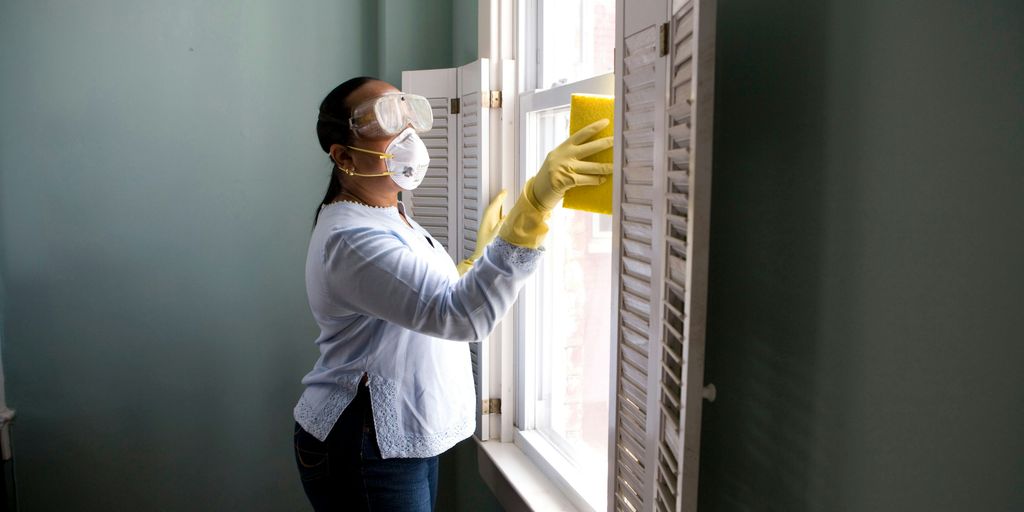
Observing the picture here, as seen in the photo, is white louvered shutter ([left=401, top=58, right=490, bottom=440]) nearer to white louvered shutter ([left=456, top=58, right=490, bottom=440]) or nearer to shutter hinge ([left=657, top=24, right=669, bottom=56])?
white louvered shutter ([left=456, top=58, right=490, bottom=440])

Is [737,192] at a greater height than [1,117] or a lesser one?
lesser

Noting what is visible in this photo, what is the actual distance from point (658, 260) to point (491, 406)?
1194 millimetres

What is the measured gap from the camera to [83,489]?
2367 mm

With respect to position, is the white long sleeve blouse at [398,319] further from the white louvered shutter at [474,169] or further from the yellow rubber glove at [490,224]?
the white louvered shutter at [474,169]

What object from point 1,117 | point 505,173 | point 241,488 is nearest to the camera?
point 505,173

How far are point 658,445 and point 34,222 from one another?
2092mm

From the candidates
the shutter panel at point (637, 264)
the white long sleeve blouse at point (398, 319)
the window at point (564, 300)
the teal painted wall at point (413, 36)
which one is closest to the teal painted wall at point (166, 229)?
the teal painted wall at point (413, 36)

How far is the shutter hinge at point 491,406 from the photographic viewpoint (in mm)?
2062

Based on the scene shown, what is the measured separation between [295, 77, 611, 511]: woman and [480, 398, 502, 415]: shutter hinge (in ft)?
1.61

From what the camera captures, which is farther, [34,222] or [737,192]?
[34,222]

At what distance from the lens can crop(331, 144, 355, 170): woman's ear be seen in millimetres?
1475

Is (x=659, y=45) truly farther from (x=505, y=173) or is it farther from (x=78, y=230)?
(x=78, y=230)

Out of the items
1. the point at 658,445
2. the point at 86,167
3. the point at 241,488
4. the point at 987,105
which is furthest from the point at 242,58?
the point at 987,105

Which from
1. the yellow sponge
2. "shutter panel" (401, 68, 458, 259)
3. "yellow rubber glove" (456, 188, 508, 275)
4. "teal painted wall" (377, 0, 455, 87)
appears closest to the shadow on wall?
the yellow sponge
